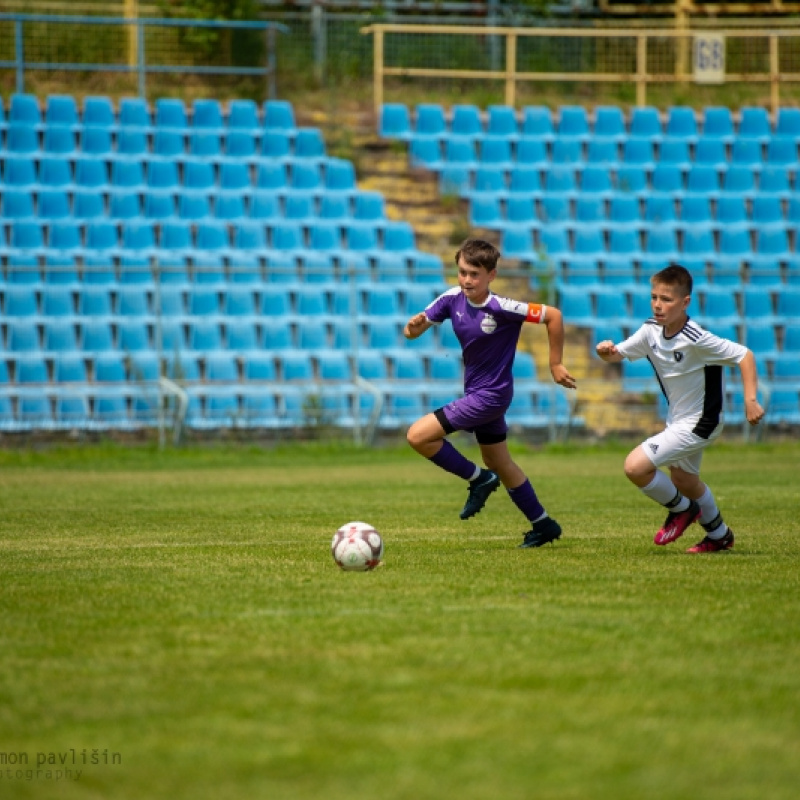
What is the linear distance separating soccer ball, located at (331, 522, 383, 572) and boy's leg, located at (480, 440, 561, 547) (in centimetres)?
131

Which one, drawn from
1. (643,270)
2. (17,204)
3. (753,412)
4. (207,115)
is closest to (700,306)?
(643,270)

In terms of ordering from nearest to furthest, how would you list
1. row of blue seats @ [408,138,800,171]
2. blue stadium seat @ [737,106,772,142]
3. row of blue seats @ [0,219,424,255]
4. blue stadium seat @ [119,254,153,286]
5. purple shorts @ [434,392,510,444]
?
purple shorts @ [434,392,510,444]
blue stadium seat @ [119,254,153,286]
row of blue seats @ [0,219,424,255]
row of blue seats @ [408,138,800,171]
blue stadium seat @ [737,106,772,142]

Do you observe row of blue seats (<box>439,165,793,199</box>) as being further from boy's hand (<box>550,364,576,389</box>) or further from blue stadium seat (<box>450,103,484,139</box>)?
boy's hand (<box>550,364,576,389</box>)

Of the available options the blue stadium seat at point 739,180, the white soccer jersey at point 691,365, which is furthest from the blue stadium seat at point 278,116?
the white soccer jersey at point 691,365

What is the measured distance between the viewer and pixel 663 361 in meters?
7.48

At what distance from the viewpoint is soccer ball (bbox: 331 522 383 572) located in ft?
21.8

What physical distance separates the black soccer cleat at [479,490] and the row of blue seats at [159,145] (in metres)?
13.8

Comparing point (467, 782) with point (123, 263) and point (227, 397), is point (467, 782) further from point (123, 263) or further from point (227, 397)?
point (123, 263)

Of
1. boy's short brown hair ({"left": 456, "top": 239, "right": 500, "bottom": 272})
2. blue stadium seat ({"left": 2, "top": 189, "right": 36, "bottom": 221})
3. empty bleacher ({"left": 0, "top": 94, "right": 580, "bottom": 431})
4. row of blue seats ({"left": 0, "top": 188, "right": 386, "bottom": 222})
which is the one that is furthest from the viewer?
row of blue seats ({"left": 0, "top": 188, "right": 386, "bottom": 222})

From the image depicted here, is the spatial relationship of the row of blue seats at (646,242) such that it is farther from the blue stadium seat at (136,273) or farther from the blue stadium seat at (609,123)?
the blue stadium seat at (136,273)

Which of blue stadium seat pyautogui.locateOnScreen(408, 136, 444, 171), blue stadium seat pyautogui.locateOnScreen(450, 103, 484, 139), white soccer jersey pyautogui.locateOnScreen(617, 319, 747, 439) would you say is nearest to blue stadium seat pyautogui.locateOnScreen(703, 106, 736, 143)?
blue stadium seat pyautogui.locateOnScreen(450, 103, 484, 139)

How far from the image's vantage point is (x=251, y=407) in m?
17.5

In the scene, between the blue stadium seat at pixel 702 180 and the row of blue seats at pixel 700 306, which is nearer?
the row of blue seats at pixel 700 306

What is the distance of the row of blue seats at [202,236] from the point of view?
19.4 m
